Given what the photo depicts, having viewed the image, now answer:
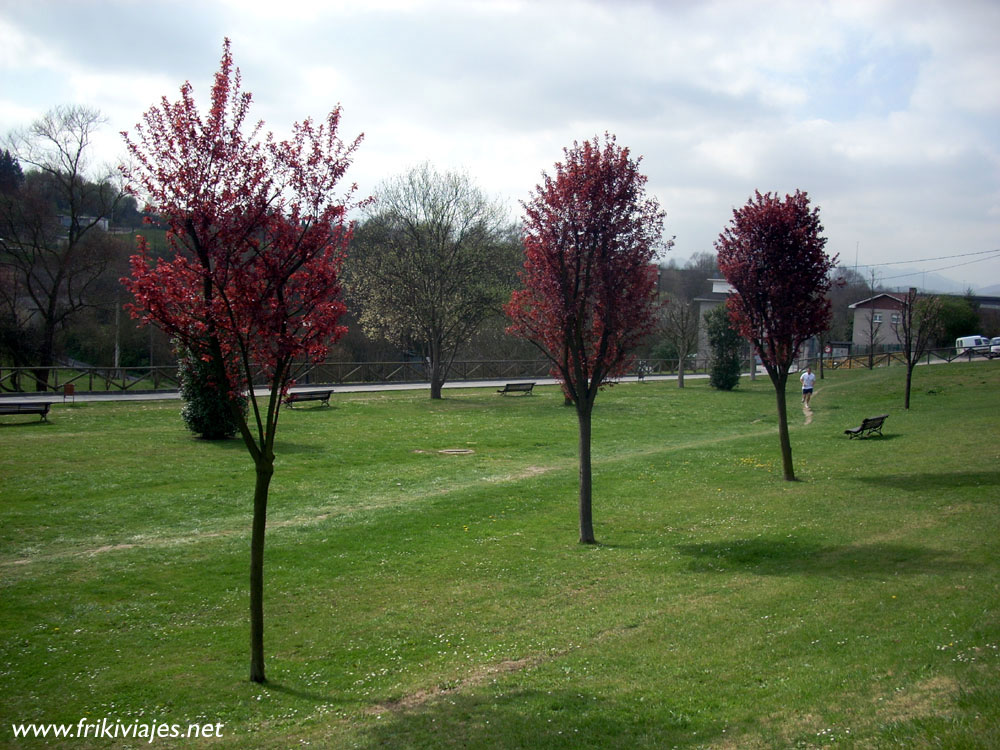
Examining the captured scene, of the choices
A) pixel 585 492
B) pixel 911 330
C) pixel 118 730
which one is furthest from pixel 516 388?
pixel 118 730

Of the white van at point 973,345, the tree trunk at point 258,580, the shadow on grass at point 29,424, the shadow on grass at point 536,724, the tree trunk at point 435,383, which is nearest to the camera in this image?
the shadow on grass at point 536,724

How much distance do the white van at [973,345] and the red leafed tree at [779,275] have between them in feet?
157

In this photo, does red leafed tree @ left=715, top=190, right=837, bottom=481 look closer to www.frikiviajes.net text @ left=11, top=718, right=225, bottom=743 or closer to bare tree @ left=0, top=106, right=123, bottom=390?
www.frikiviajes.net text @ left=11, top=718, right=225, bottom=743

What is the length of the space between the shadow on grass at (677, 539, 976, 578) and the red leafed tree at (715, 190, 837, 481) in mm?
6374

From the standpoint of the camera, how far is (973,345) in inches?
2344

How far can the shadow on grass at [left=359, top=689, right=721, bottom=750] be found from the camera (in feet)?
17.4

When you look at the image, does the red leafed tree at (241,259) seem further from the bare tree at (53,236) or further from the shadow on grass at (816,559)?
the bare tree at (53,236)

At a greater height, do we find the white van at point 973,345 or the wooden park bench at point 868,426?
the white van at point 973,345

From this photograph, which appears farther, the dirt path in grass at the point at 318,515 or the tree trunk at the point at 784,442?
the tree trunk at the point at 784,442

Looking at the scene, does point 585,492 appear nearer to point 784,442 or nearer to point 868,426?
point 784,442

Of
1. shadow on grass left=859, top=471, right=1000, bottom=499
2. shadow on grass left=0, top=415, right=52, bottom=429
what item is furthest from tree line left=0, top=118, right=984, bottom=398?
shadow on grass left=859, top=471, right=1000, bottom=499

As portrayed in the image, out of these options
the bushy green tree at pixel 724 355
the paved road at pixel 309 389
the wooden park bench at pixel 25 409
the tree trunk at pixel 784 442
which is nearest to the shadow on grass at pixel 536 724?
the tree trunk at pixel 784 442

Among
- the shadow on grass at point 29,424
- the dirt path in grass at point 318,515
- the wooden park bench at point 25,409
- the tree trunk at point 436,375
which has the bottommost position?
the dirt path in grass at point 318,515

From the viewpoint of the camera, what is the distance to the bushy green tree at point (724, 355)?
49.0 metres
